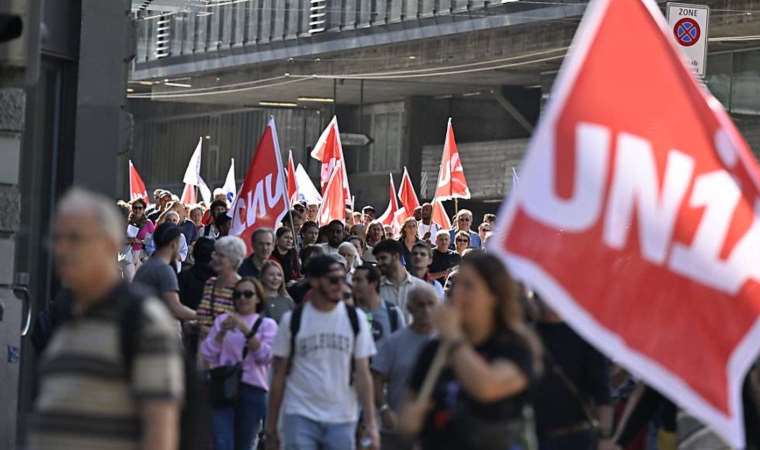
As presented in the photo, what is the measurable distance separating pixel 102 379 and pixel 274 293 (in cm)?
764

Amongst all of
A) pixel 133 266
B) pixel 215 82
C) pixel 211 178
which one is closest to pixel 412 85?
pixel 215 82

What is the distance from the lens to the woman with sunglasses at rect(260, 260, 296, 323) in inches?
510

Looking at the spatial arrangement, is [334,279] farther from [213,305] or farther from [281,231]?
[281,231]

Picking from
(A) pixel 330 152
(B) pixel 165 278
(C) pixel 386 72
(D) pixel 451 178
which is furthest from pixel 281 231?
(C) pixel 386 72

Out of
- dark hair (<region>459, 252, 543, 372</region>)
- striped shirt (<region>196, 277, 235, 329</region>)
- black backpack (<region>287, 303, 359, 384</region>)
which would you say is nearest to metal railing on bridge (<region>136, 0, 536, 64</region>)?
striped shirt (<region>196, 277, 235, 329</region>)

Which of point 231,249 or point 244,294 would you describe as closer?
point 244,294

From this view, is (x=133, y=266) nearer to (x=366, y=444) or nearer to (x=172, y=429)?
(x=366, y=444)

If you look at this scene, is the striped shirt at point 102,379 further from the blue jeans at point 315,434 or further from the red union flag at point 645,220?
the blue jeans at point 315,434

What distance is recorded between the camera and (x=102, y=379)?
5.50 metres

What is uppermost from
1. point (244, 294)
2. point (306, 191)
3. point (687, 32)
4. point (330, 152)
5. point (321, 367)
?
point (687, 32)

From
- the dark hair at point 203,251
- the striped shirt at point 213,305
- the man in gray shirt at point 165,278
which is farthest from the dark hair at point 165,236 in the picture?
the dark hair at point 203,251

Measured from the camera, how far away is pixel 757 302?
696 cm

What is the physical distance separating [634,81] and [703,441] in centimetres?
418

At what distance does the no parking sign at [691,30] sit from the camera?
16.8 m
